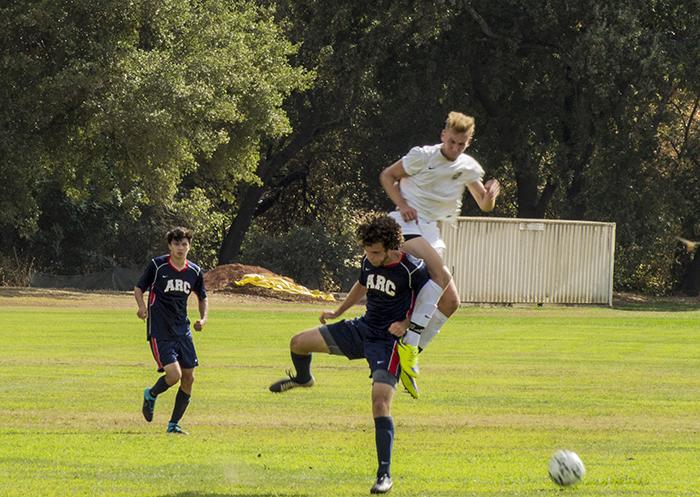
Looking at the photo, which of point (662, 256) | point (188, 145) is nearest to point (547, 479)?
point (188, 145)

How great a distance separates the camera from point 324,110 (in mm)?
52875

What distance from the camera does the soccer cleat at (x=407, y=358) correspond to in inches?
386

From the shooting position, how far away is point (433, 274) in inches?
471

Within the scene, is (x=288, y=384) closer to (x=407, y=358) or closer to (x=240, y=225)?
(x=407, y=358)

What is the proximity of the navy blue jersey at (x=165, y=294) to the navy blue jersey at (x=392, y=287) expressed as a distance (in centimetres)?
341

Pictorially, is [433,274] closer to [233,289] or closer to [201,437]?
[201,437]

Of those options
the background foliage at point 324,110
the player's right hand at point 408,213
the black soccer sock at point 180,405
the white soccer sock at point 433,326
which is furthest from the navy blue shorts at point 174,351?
the background foliage at point 324,110

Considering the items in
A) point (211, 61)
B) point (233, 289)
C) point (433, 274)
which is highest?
point (211, 61)

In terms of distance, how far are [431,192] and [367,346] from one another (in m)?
2.52

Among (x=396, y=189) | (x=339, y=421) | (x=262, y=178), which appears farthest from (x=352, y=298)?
(x=262, y=178)

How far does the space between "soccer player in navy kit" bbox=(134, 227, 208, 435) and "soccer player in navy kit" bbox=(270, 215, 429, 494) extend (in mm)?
2894

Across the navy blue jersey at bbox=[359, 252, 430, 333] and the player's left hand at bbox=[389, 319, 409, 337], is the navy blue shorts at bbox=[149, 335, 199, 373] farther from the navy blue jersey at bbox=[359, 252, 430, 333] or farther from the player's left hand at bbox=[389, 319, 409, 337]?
the player's left hand at bbox=[389, 319, 409, 337]

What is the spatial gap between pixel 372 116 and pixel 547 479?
4567 cm

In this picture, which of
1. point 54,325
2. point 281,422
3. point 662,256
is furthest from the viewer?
point 662,256
